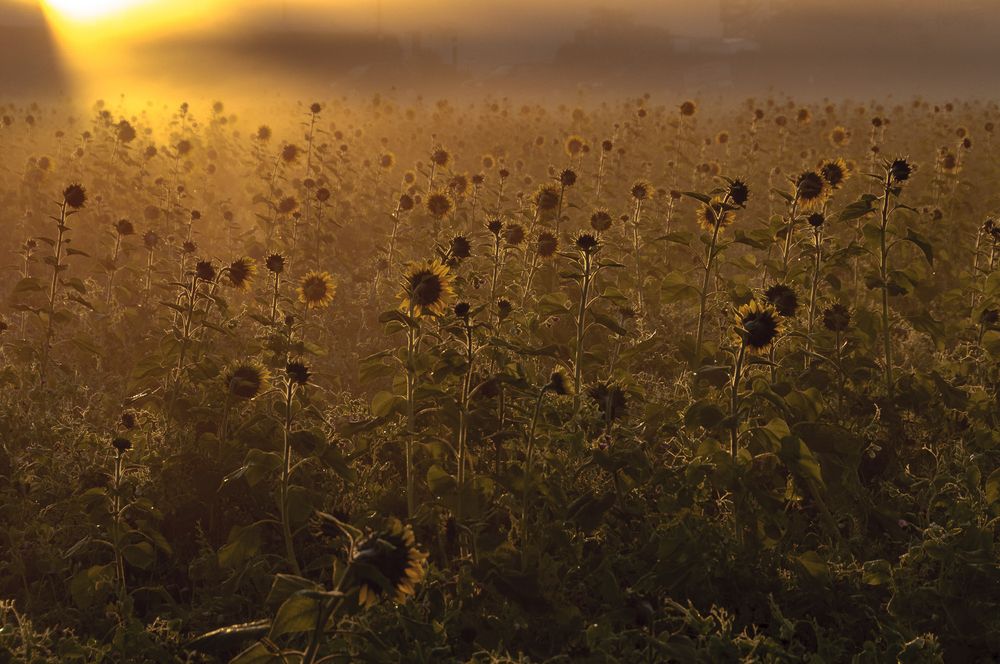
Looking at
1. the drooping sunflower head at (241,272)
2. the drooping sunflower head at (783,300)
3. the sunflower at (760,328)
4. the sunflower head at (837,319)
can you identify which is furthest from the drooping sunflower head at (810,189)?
the drooping sunflower head at (241,272)

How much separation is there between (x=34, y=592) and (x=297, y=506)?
133 centimetres

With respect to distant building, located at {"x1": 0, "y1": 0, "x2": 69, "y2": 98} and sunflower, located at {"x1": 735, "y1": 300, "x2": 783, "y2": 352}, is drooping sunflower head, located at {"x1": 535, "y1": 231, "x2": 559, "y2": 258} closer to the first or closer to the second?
sunflower, located at {"x1": 735, "y1": 300, "x2": 783, "y2": 352}

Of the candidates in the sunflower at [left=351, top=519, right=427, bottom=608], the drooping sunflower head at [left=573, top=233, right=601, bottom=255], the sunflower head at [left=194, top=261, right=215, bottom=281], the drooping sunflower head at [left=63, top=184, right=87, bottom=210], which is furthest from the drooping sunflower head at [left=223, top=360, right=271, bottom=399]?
the sunflower at [left=351, top=519, right=427, bottom=608]

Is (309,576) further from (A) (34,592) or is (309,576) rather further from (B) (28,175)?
(B) (28,175)

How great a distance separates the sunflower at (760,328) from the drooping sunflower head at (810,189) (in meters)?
1.91

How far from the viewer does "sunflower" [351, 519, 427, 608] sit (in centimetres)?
174

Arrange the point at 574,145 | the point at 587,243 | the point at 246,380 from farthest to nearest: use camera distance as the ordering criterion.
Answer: the point at 574,145 → the point at 587,243 → the point at 246,380

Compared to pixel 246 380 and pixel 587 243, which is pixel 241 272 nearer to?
pixel 246 380

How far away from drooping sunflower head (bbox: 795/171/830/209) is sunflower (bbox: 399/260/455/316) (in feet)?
8.10

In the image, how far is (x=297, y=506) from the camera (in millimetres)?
3443

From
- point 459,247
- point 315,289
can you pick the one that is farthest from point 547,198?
point 459,247

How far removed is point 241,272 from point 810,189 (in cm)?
348

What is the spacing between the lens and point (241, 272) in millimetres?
5129

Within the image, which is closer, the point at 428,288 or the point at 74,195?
the point at 428,288
